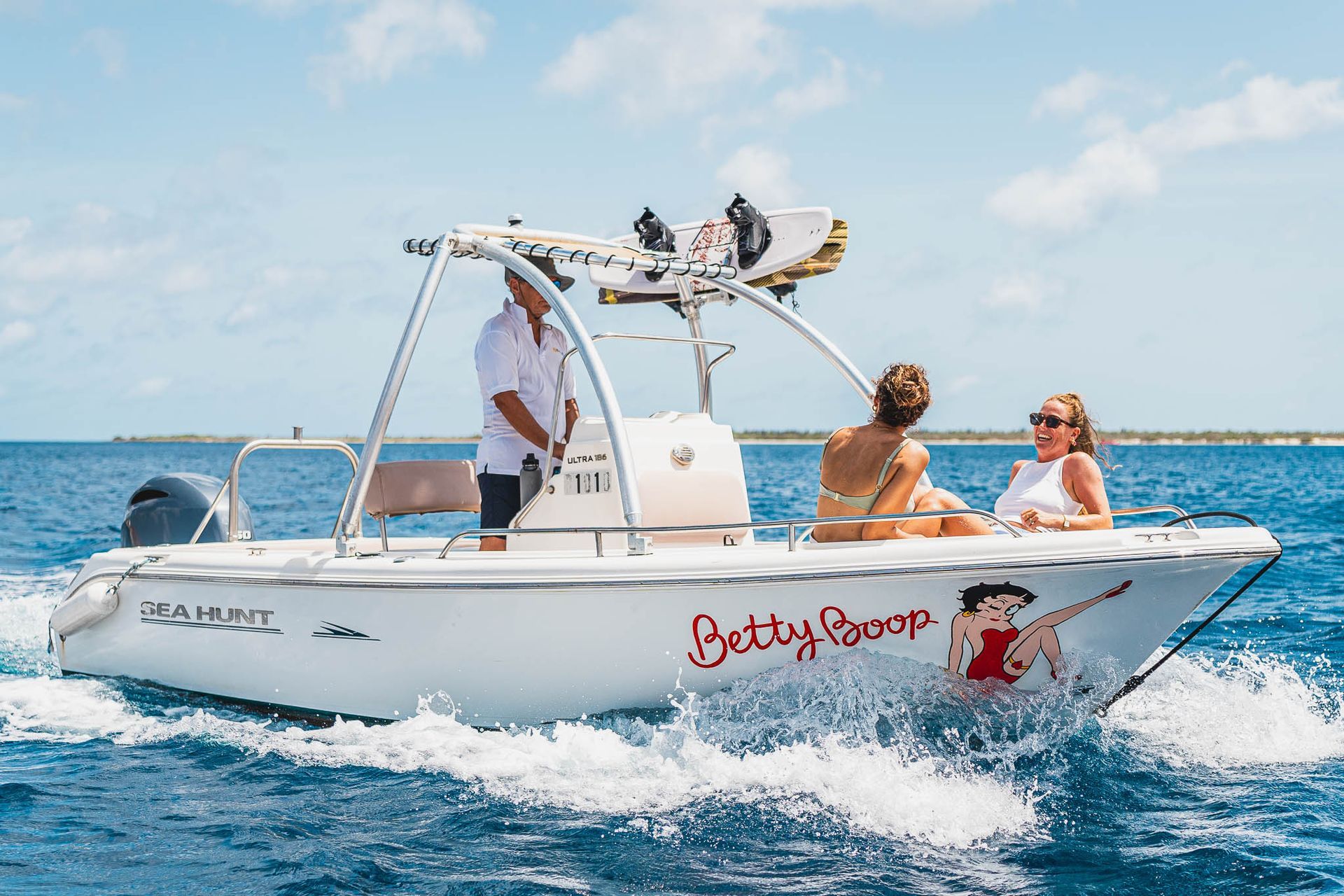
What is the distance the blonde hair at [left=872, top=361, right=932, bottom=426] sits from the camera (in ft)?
16.7

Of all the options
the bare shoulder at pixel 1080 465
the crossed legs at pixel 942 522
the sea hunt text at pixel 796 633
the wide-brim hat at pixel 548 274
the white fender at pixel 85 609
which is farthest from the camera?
the white fender at pixel 85 609

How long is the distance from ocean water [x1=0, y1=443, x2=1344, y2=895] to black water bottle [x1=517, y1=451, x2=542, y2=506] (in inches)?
45.6

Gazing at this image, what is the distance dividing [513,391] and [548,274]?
0.63 meters

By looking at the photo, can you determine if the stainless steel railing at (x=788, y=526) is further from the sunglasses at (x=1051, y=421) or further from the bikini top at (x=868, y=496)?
the sunglasses at (x=1051, y=421)

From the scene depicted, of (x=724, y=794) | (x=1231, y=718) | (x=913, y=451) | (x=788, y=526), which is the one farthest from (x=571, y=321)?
(x=1231, y=718)

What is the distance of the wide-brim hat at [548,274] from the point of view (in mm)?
5801

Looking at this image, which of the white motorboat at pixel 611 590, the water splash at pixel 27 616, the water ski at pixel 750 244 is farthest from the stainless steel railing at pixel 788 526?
the water splash at pixel 27 616

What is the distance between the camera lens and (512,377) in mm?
5988

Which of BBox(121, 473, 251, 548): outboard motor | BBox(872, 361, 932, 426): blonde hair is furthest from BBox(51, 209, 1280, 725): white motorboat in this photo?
BBox(121, 473, 251, 548): outboard motor

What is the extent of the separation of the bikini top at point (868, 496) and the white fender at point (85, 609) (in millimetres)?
4144

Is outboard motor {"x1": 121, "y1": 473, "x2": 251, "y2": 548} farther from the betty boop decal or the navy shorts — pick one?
the betty boop decal

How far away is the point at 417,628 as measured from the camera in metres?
5.29

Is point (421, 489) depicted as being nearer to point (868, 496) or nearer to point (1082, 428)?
point (868, 496)

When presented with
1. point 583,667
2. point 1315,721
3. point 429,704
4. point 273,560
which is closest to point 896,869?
point 583,667
